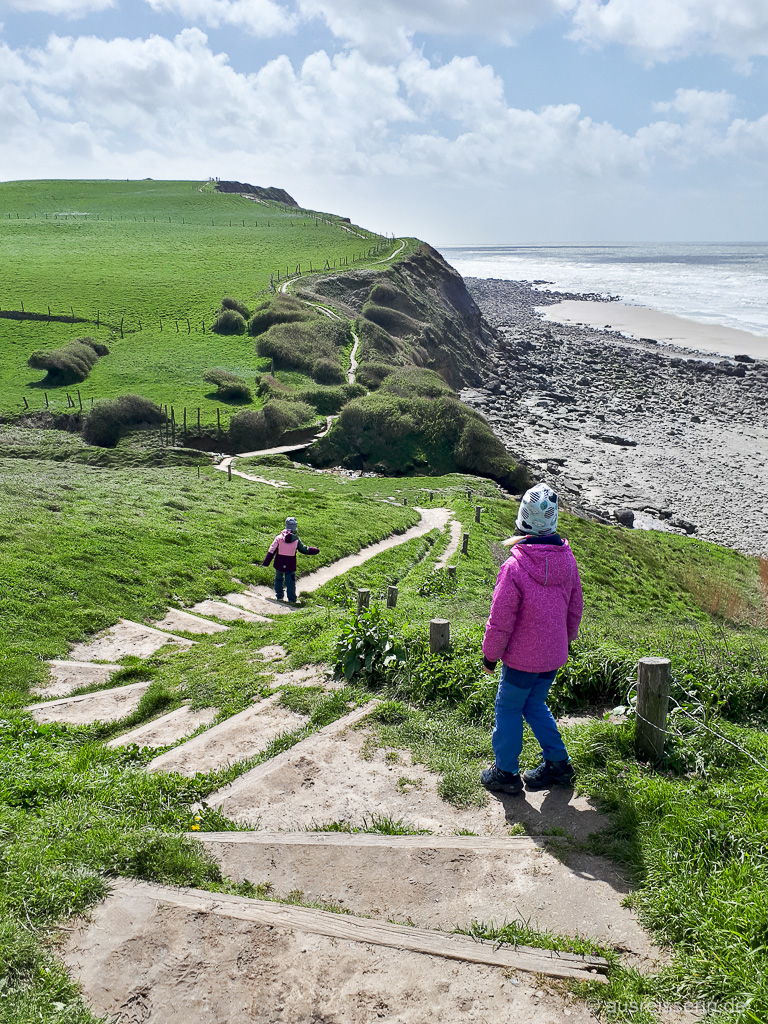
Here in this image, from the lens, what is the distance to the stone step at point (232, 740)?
7750mm

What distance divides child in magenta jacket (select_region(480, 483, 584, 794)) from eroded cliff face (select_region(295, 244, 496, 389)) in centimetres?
5160

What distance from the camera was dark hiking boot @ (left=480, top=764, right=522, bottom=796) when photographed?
6.61m

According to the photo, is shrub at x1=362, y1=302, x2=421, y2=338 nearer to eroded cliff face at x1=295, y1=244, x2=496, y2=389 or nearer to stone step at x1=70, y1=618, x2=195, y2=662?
eroded cliff face at x1=295, y1=244, x2=496, y2=389

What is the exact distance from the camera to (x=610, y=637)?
405 inches

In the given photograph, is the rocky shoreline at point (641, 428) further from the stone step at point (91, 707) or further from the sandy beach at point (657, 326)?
the stone step at point (91, 707)

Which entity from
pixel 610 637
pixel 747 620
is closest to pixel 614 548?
pixel 747 620

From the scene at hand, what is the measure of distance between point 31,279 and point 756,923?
89.9m

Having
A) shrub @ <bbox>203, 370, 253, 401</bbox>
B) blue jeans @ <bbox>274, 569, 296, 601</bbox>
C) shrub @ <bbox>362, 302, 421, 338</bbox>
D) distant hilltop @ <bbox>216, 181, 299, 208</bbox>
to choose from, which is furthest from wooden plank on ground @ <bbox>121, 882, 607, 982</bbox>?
distant hilltop @ <bbox>216, 181, 299, 208</bbox>

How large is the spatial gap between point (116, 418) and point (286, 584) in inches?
1189

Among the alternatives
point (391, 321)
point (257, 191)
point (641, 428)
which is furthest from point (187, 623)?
point (257, 191)

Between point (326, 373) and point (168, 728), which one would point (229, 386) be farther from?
point (168, 728)

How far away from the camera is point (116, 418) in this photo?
42688 mm

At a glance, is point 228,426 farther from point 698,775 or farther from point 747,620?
point 698,775

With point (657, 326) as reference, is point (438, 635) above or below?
below
